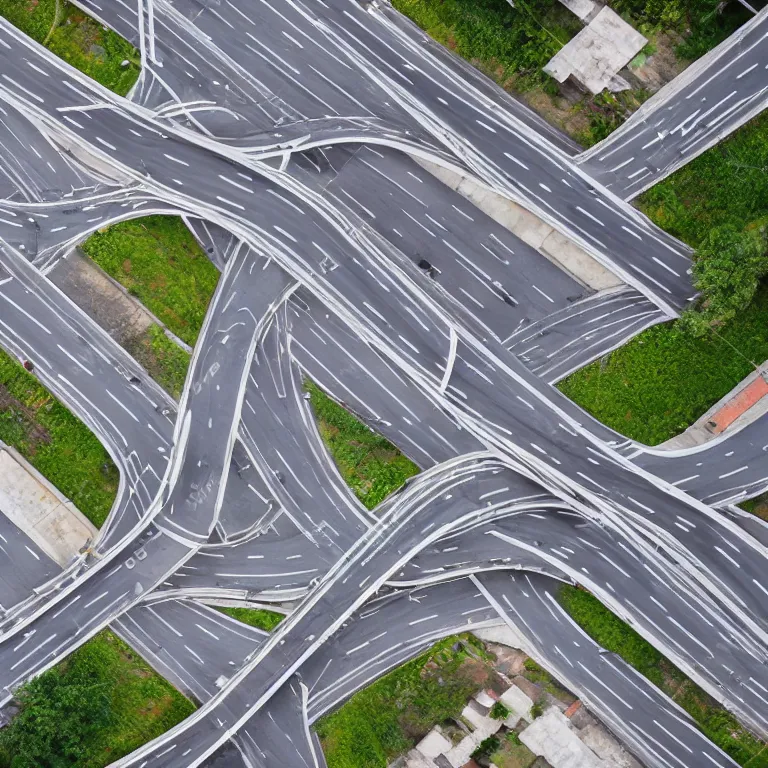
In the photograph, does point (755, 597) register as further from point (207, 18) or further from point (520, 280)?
point (207, 18)

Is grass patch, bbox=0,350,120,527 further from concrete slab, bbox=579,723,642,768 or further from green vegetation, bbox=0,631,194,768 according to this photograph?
concrete slab, bbox=579,723,642,768

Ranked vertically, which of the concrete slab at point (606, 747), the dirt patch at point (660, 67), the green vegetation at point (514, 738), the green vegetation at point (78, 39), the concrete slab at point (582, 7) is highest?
the green vegetation at point (78, 39)

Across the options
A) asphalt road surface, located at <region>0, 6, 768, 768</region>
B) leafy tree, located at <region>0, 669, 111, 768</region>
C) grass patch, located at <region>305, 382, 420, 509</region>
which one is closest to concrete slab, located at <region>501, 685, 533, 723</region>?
asphalt road surface, located at <region>0, 6, 768, 768</region>

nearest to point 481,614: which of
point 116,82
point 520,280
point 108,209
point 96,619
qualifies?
point 520,280

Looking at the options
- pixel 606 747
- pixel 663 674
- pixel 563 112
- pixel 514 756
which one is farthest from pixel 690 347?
pixel 514 756

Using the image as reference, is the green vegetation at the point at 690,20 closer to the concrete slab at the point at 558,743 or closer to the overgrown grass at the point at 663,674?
the overgrown grass at the point at 663,674

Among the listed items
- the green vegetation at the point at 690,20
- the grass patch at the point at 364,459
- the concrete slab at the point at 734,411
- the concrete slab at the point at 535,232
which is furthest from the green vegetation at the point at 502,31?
the grass patch at the point at 364,459
